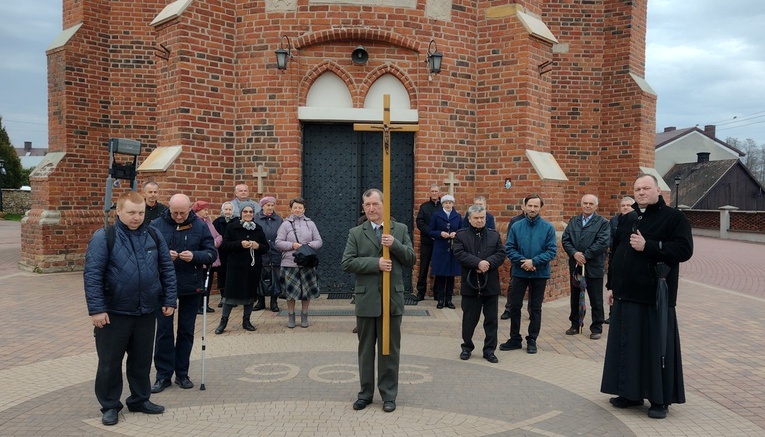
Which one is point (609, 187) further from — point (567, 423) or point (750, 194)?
point (750, 194)

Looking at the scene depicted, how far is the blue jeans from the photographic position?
538 centimetres

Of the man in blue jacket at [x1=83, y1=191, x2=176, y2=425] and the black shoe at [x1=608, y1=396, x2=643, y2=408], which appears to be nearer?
the man in blue jacket at [x1=83, y1=191, x2=176, y2=425]

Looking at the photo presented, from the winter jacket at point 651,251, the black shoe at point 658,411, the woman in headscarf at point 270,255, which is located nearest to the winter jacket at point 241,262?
the woman in headscarf at point 270,255

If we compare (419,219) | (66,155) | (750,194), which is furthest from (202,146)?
(750,194)

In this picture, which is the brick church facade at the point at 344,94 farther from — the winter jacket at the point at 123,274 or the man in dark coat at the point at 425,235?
the winter jacket at the point at 123,274

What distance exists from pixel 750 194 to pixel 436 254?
43.5 metres

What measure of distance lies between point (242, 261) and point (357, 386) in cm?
286

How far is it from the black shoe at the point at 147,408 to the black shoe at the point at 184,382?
2.01ft

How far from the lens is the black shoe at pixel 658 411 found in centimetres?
474

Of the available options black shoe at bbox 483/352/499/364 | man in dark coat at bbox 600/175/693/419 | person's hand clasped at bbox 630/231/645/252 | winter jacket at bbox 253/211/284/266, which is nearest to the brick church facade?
winter jacket at bbox 253/211/284/266

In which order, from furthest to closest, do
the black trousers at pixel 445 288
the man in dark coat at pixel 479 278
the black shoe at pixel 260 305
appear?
the black trousers at pixel 445 288 < the black shoe at pixel 260 305 < the man in dark coat at pixel 479 278

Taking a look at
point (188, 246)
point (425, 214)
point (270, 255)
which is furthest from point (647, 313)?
point (270, 255)

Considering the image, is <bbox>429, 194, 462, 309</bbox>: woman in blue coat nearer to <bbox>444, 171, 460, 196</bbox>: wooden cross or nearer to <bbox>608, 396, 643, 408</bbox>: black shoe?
<bbox>444, 171, 460, 196</bbox>: wooden cross

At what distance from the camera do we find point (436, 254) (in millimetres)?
9281
